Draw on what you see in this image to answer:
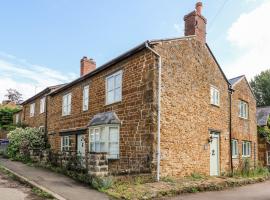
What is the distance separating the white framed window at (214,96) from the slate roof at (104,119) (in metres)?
6.10

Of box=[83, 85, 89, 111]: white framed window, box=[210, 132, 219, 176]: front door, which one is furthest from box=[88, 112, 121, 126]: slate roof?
box=[210, 132, 219, 176]: front door

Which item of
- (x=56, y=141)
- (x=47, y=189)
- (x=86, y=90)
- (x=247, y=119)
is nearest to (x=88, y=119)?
(x=86, y=90)

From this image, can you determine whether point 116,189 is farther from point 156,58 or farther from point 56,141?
point 56,141

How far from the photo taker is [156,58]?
14367 millimetres

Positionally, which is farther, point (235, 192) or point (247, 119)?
point (247, 119)

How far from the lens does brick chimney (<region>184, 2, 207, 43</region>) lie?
17938mm

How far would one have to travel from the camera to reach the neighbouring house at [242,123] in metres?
21.2

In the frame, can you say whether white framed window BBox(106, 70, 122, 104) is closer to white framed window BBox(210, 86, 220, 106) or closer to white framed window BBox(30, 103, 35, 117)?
white framed window BBox(210, 86, 220, 106)

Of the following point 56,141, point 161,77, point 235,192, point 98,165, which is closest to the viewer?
point 98,165

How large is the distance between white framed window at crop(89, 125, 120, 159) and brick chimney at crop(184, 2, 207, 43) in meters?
7.06

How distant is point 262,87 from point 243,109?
3126cm

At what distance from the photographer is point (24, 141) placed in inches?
947

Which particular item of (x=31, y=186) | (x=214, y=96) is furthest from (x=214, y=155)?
(x=31, y=186)

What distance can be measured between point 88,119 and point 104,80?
108 inches
